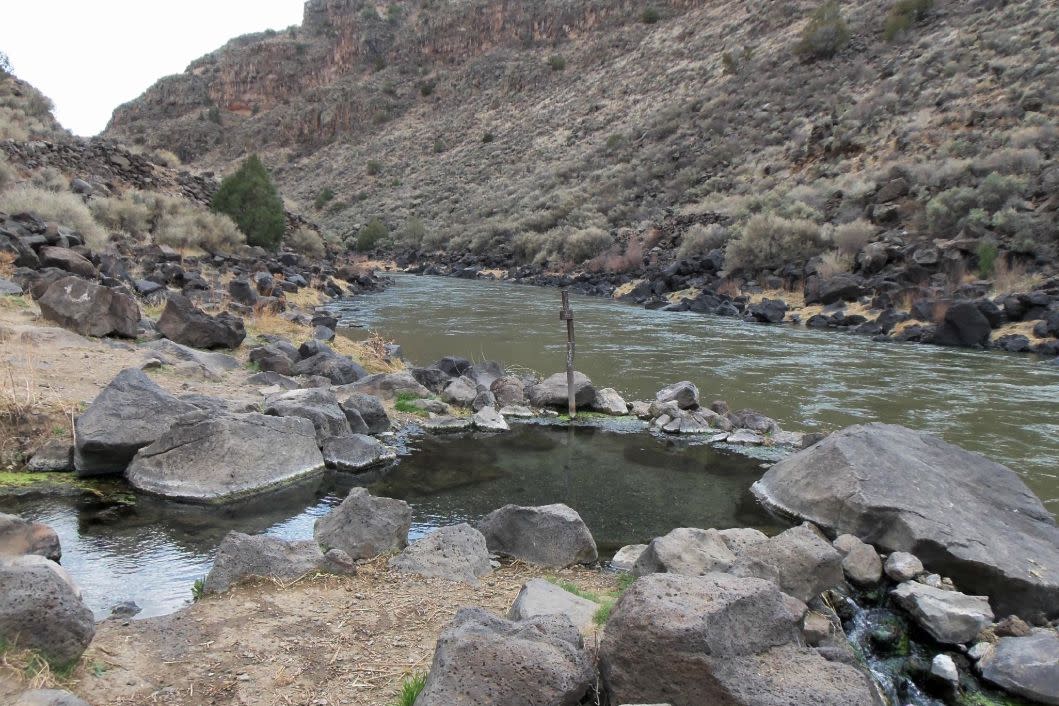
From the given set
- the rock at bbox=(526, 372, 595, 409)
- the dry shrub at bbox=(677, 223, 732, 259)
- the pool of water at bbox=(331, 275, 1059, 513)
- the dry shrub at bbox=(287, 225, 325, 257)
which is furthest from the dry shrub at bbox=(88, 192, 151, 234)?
the dry shrub at bbox=(677, 223, 732, 259)

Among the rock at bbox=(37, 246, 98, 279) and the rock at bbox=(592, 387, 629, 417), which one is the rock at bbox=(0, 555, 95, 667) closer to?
the rock at bbox=(592, 387, 629, 417)

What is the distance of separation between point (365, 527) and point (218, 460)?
217cm

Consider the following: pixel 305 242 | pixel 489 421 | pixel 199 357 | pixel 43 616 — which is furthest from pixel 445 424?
pixel 305 242

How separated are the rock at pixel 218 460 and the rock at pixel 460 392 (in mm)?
3492

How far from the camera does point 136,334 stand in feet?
35.2

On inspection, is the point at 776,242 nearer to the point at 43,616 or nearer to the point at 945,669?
the point at 945,669

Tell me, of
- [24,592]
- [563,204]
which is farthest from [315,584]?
[563,204]

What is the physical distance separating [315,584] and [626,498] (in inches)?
142

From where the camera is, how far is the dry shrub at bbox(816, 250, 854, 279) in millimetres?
22203

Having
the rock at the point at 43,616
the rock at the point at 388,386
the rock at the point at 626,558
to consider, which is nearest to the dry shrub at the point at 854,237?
the rock at the point at 388,386

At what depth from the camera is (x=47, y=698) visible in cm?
295

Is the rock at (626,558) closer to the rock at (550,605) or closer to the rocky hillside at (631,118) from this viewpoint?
the rock at (550,605)

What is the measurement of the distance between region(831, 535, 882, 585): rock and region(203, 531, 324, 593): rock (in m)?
3.97

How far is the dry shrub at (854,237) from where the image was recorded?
2267 cm
